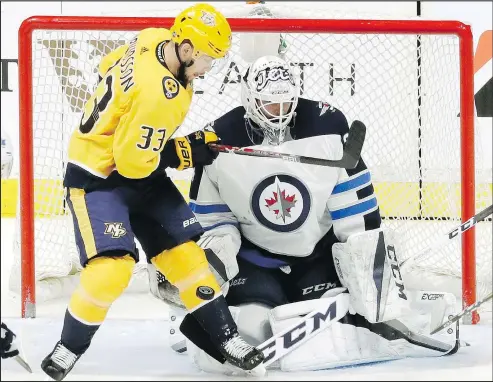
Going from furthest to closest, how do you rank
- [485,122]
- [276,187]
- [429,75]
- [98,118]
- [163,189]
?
1. [485,122]
2. [429,75]
3. [276,187]
4. [163,189]
5. [98,118]

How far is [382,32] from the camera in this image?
2.31 metres

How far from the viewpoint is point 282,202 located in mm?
2062

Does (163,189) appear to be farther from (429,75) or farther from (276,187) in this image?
(429,75)

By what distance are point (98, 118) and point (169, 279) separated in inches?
17.0

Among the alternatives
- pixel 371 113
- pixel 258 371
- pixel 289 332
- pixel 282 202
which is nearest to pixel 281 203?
pixel 282 202

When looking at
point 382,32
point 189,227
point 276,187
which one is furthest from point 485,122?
point 189,227

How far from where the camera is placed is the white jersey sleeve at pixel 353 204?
204 cm

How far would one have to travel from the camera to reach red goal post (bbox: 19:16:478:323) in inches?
89.8

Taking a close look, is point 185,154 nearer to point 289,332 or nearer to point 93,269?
point 93,269

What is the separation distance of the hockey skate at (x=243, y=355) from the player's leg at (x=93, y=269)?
29 centimetres

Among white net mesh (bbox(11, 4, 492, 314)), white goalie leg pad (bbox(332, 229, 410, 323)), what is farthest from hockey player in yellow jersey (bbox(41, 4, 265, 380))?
white net mesh (bbox(11, 4, 492, 314))

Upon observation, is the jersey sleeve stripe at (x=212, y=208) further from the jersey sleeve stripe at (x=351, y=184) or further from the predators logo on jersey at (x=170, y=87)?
the predators logo on jersey at (x=170, y=87)

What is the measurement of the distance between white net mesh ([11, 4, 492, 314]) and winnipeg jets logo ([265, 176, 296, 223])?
0.58 meters

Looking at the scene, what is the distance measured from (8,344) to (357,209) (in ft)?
3.04
